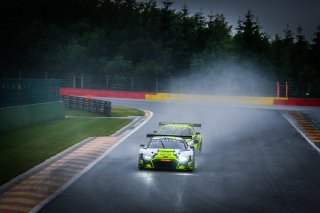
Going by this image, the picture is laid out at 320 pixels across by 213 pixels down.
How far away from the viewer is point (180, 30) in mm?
105688

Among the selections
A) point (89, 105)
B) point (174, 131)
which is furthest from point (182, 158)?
point (89, 105)

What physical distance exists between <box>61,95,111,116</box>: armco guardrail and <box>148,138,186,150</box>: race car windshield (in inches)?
904

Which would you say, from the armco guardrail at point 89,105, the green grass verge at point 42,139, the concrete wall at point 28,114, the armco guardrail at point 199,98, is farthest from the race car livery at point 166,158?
the armco guardrail at point 199,98

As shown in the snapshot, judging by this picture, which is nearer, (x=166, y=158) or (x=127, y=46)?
(x=166, y=158)

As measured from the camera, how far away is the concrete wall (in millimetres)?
32125

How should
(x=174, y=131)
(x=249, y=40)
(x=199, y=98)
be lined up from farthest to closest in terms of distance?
A: 1. (x=249, y=40)
2. (x=199, y=98)
3. (x=174, y=131)

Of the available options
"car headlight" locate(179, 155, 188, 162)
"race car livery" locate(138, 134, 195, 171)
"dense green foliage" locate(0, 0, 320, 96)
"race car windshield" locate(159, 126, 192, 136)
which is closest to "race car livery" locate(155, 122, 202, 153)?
"race car windshield" locate(159, 126, 192, 136)

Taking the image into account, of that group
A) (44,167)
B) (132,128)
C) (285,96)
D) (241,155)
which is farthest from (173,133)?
(285,96)

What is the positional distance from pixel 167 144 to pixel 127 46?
75848 millimetres

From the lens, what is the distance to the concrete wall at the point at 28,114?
32.1 meters

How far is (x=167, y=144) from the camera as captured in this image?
20844 mm

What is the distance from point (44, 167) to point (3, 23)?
84.2 m

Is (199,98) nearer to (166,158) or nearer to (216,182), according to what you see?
(166,158)

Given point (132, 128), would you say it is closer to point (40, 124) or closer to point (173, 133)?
point (40, 124)
